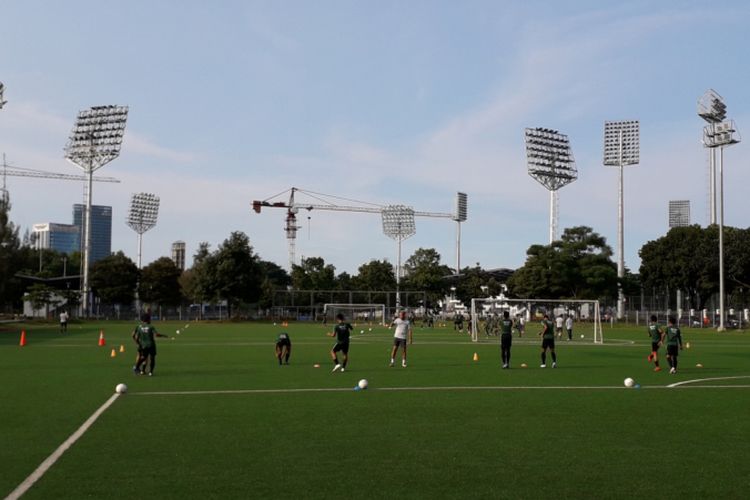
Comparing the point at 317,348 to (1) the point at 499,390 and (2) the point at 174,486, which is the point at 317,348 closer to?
(1) the point at 499,390

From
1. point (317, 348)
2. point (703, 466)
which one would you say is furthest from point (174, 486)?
point (317, 348)

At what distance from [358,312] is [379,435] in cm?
Result: 7938

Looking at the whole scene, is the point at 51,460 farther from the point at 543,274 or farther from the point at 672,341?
the point at 543,274

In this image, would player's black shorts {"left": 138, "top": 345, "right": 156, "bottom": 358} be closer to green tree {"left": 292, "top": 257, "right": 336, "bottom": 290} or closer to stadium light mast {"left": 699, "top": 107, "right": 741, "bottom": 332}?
stadium light mast {"left": 699, "top": 107, "right": 741, "bottom": 332}

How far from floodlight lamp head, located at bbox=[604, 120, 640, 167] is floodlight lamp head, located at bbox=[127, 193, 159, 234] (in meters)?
71.9

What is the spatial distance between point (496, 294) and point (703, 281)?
38.2 metres

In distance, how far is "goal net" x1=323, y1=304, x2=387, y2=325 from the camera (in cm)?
8512

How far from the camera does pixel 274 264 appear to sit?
190 m

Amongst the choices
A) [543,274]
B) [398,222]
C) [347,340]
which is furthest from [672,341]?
[398,222]

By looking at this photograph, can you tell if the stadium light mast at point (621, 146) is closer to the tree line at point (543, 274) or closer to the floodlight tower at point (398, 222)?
the tree line at point (543, 274)

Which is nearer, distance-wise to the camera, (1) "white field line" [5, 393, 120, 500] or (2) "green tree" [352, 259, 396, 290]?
(1) "white field line" [5, 393, 120, 500]

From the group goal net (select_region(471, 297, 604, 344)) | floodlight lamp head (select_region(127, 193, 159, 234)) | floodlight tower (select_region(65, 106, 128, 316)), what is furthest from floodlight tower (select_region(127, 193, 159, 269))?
goal net (select_region(471, 297, 604, 344))

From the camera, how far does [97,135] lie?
8888 centimetres

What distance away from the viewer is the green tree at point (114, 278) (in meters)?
Answer: 103
